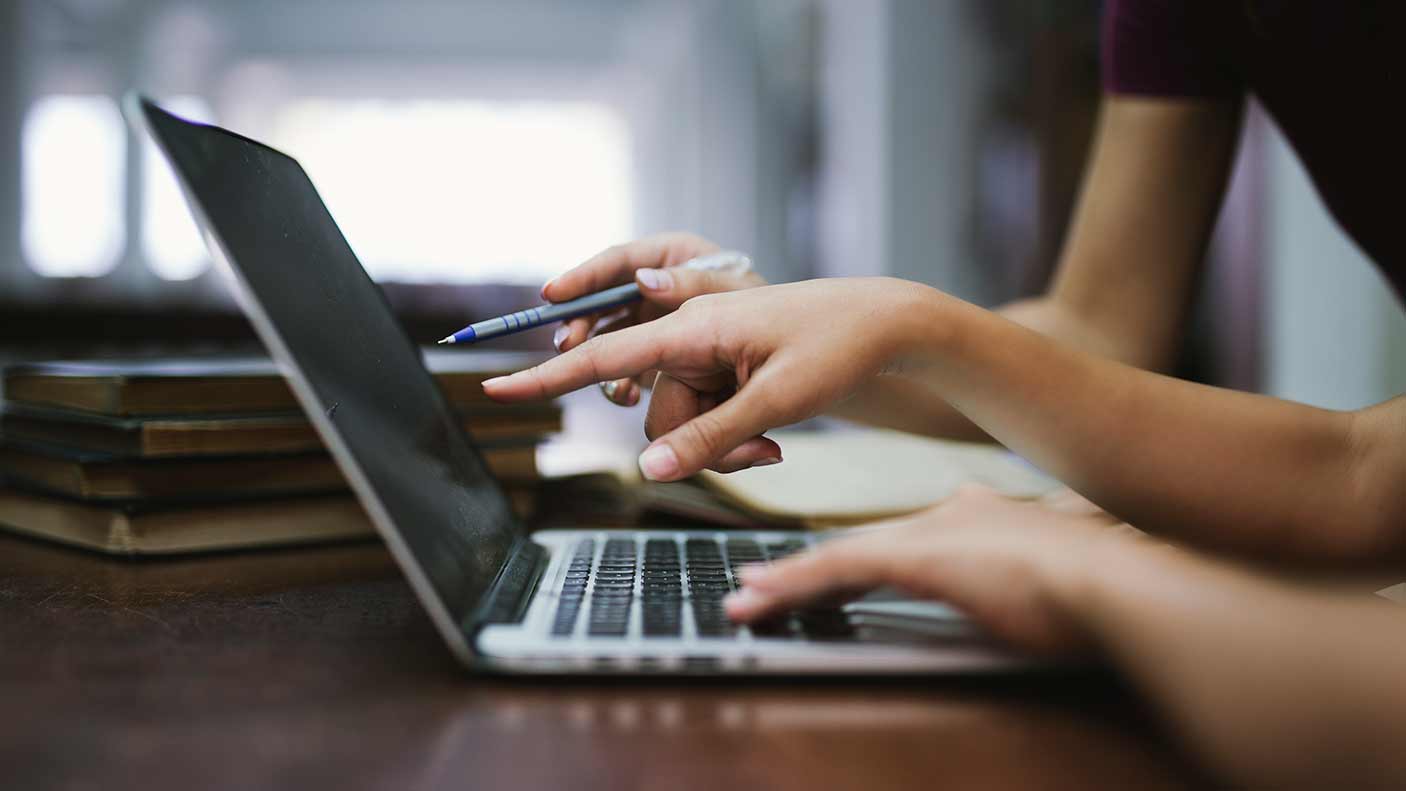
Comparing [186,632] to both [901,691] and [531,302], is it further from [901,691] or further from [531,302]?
[531,302]

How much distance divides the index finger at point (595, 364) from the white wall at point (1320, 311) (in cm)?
104

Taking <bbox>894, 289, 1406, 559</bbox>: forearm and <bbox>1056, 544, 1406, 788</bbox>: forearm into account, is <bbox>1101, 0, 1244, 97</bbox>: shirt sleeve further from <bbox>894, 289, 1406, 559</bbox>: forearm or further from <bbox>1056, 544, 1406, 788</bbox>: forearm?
<bbox>1056, 544, 1406, 788</bbox>: forearm

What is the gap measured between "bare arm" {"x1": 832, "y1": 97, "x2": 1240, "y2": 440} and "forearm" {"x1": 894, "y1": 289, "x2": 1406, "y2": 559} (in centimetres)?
33

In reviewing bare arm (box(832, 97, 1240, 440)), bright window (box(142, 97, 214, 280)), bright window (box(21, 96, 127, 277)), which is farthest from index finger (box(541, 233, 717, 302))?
bright window (box(21, 96, 127, 277))

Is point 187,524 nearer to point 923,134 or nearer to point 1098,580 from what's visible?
point 1098,580

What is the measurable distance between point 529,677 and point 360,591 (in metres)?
0.16

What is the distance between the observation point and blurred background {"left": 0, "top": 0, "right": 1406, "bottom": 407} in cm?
213

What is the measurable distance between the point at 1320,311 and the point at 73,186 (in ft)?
16.7

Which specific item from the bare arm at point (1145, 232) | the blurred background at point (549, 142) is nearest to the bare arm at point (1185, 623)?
the bare arm at point (1145, 232)

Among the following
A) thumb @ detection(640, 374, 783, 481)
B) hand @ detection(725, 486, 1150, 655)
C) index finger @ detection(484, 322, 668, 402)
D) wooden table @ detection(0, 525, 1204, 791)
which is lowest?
wooden table @ detection(0, 525, 1204, 791)

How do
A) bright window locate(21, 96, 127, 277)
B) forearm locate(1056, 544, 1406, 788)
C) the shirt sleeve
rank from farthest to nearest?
bright window locate(21, 96, 127, 277)
the shirt sleeve
forearm locate(1056, 544, 1406, 788)

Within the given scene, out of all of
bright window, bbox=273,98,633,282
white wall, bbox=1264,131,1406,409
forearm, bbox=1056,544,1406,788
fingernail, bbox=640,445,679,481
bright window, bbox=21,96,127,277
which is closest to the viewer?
forearm, bbox=1056,544,1406,788

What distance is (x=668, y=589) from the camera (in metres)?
0.36

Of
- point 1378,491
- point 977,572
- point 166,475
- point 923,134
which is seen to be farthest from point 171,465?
point 923,134
